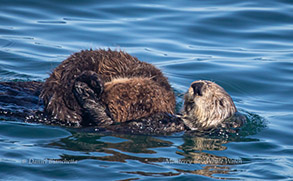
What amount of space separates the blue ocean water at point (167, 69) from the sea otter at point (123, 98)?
0.18m

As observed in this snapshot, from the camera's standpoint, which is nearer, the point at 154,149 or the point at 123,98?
the point at 154,149

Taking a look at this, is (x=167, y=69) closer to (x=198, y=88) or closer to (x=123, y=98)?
(x=198, y=88)

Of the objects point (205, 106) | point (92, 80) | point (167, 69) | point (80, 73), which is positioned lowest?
point (205, 106)

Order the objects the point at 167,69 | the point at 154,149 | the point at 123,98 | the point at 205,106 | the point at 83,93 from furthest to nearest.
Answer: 1. the point at 167,69
2. the point at 205,106
3. the point at 123,98
4. the point at 83,93
5. the point at 154,149

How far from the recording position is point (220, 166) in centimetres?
468

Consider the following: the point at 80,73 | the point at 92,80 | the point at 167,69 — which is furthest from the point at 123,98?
the point at 167,69

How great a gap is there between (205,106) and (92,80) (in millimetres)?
1335

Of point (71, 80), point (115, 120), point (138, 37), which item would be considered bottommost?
point (115, 120)

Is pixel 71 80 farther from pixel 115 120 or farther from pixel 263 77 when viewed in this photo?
pixel 263 77

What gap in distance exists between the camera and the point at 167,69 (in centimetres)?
875

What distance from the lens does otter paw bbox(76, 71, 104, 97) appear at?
4.96 meters

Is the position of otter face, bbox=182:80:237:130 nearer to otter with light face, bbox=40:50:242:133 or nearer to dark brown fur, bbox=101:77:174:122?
otter with light face, bbox=40:50:242:133

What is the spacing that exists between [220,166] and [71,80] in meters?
1.82

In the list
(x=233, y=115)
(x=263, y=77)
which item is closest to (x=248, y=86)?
(x=263, y=77)
